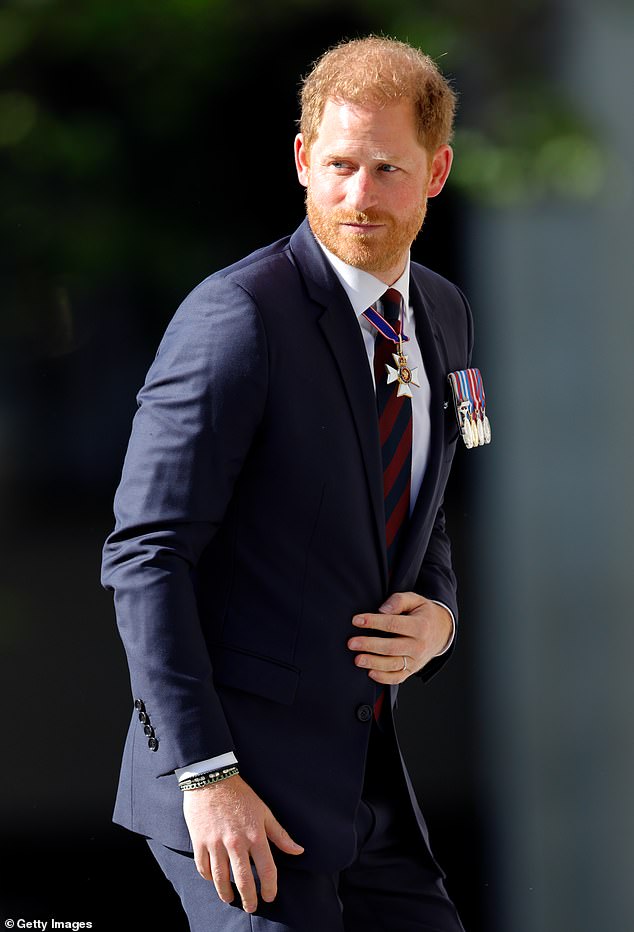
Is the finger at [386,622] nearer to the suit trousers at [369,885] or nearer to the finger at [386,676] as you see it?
the finger at [386,676]

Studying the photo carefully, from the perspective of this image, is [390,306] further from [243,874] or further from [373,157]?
[243,874]

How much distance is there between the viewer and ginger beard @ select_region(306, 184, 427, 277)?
5.73ft

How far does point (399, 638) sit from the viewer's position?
5.91 feet

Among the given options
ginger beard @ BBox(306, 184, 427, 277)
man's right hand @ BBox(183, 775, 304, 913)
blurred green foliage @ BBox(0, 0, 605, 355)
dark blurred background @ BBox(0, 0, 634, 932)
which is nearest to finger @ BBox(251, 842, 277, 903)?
man's right hand @ BBox(183, 775, 304, 913)

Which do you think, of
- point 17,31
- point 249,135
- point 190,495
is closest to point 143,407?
point 190,495

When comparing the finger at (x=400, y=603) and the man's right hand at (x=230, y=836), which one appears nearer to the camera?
the man's right hand at (x=230, y=836)

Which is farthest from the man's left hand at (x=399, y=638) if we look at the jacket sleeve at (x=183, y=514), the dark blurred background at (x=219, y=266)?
the dark blurred background at (x=219, y=266)

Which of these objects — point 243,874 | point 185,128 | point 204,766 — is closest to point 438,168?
point 204,766

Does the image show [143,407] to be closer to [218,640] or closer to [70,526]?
[218,640]

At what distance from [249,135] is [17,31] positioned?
0.60m

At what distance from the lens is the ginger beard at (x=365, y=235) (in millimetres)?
1745

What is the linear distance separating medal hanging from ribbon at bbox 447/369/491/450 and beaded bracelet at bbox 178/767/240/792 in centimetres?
63

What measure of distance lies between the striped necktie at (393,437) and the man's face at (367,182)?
3.9 inches

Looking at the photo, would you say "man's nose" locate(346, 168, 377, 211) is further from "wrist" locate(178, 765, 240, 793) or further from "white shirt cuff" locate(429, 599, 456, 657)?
"wrist" locate(178, 765, 240, 793)
